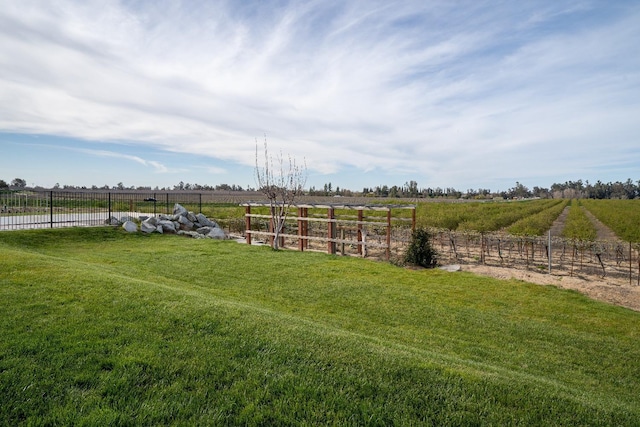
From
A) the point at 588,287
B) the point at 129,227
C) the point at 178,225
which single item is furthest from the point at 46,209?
the point at 588,287

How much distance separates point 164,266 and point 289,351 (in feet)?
22.3

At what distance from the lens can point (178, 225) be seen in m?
18.6

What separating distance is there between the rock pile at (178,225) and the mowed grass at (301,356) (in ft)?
31.4

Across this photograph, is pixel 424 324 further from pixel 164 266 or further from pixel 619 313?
pixel 164 266

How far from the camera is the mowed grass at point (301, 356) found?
9.44 feet

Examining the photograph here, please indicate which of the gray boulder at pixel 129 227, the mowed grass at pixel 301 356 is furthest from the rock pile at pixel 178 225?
the mowed grass at pixel 301 356

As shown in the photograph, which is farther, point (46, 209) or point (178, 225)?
point (46, 209)

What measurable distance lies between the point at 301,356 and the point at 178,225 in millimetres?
16479

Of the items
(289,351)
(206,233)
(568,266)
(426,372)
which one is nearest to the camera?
(426,372)

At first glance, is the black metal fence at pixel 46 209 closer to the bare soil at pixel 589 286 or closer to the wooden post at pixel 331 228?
the wooden post at pixel 331 228

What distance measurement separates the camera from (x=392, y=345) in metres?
4.42

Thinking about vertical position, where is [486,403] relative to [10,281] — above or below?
below

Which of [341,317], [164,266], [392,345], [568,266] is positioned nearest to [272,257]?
[164,266]

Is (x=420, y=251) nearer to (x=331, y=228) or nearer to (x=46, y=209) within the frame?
(x=331, y=228)
